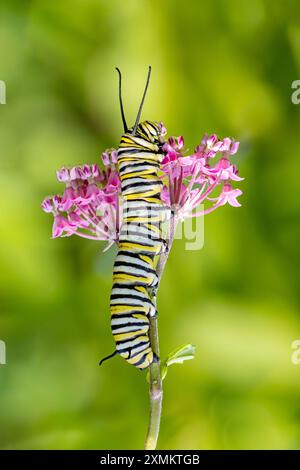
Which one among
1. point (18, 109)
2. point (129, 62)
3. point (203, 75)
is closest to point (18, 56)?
point (18, 109)

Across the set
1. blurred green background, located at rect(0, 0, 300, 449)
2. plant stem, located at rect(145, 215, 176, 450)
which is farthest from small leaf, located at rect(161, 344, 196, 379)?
blurred green background, located at rect(0, 0, 300, 449)

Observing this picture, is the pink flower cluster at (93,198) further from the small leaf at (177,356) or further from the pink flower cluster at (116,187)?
the small leaf at (177,356)

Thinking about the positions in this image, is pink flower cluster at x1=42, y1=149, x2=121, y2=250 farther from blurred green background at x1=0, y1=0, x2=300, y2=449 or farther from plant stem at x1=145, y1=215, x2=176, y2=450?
blurred green background at x1=0, y1=0, x2=300, y2=449

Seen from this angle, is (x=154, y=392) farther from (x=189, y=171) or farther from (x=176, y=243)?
(x=176, y=243)

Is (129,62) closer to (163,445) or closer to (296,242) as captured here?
(296,242)

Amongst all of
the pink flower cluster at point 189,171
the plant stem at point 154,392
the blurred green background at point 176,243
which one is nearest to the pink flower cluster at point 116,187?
the pink flower cluster at point 189,171

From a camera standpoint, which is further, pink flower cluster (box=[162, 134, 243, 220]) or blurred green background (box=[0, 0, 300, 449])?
blurred green background (box=[0, 0, 300, 449])
